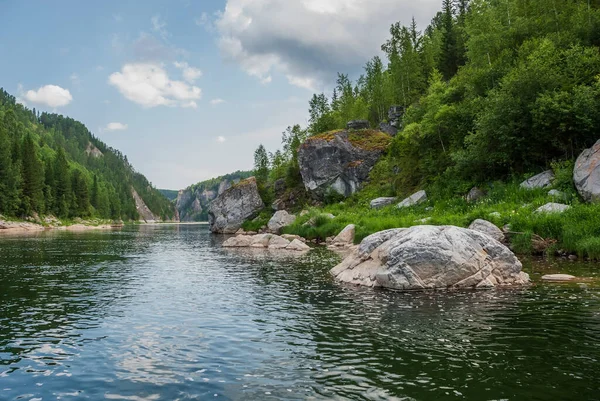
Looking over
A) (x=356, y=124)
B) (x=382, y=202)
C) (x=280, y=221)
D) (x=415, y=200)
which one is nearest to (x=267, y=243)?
(x=415, y=200)

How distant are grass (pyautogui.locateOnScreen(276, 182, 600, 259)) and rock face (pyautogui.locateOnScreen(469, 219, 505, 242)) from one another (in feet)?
2.94

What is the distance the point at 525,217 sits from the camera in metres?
30.0

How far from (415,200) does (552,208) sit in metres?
20.6

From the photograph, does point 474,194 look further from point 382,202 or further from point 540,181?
point 382,202

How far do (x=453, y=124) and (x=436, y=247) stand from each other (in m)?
36.6

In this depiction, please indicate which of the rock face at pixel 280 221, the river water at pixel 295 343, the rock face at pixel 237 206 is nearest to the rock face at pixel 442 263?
the river water at pixel 295 343

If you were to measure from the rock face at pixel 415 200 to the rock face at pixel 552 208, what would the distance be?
17.8 meters

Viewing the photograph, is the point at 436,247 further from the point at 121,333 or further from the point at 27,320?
the point at 27,320

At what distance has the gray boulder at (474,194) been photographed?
41438mm

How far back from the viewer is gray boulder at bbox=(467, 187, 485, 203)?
41438 millimetres

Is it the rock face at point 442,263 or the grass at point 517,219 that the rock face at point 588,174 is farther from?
the rock face at point 442,263

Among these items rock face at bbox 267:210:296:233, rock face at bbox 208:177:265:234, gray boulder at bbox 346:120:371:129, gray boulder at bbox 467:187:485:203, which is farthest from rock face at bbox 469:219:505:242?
rock face at bbox 208:177:265:234

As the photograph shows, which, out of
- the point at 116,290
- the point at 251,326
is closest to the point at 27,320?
the point at 116,290

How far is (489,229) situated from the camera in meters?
29.8
